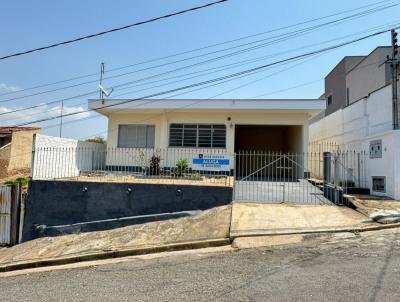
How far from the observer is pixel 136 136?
55.5 ft

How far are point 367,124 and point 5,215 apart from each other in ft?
51.1

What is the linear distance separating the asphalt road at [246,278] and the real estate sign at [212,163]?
6.21 m

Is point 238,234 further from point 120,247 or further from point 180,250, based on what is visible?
point 120,247

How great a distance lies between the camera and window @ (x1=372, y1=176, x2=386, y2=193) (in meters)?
11.6

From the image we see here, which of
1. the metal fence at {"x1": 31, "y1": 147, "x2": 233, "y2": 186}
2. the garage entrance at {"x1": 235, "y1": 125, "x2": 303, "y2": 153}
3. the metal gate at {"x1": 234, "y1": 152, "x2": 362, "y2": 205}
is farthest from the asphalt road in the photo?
the garage entrance at {"x1": 235, "y1": 125, "x2": 303, "y2": 153}

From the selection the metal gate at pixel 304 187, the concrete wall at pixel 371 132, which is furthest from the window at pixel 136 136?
the concrete wall at pixel 371 132

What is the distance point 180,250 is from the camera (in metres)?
7.54

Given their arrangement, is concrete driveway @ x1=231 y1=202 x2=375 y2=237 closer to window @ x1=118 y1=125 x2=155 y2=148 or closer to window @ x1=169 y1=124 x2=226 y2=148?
window @ x1=169 y1=124 x2=226 y2=148

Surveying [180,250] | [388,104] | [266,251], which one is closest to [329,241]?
[266,251]

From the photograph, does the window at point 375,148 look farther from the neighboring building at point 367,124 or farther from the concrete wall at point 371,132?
the concrete wall at point 371,132

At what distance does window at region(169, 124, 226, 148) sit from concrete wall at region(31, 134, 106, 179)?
3.95 metres

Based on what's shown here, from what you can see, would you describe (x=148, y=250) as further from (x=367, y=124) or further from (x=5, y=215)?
(x=367, y=124)

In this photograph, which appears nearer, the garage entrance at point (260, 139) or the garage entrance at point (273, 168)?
the garage entrance at point (273, 168)

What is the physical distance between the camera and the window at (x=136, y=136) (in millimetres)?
16844
